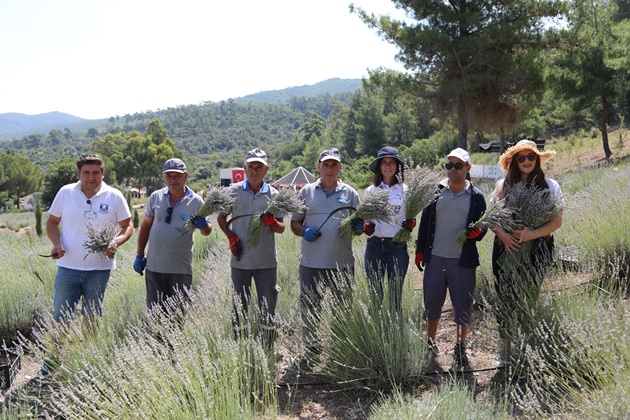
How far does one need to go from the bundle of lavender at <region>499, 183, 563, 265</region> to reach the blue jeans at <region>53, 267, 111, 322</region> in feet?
11.2

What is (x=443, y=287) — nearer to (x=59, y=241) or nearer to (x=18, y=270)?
(x=59, y=241)

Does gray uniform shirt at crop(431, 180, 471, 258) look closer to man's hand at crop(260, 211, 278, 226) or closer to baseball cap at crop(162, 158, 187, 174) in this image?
man's hand at crop(260, 211, 278, 226)

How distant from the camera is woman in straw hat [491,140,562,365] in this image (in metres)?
3.85

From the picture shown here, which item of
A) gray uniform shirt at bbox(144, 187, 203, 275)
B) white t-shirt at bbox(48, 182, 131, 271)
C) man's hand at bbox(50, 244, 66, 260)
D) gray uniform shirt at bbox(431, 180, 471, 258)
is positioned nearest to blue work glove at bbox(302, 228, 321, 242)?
gray uniform shirt at bbox(431, 180, 471, 258)

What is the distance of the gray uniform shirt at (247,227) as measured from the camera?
4.39m

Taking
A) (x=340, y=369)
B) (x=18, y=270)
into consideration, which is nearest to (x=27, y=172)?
(x=18, y=270)

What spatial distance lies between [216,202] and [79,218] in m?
1.27

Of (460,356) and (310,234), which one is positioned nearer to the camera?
(460,356)

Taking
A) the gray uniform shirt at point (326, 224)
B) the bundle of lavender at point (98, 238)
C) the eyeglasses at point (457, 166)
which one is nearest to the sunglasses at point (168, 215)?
the bundle of lavender at point (98, 238)

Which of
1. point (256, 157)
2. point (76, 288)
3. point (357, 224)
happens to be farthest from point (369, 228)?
point (76, 288)

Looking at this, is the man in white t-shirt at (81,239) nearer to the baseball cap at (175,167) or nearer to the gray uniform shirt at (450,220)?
the baseball cap at (175,167)

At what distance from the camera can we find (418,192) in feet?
13.4

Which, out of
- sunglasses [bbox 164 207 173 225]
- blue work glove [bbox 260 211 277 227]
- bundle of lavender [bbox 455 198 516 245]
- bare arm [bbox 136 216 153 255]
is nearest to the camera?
bundle of lavender [bbox 455 198 516 245]

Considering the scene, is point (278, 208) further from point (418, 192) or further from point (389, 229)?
point (418, 192)
